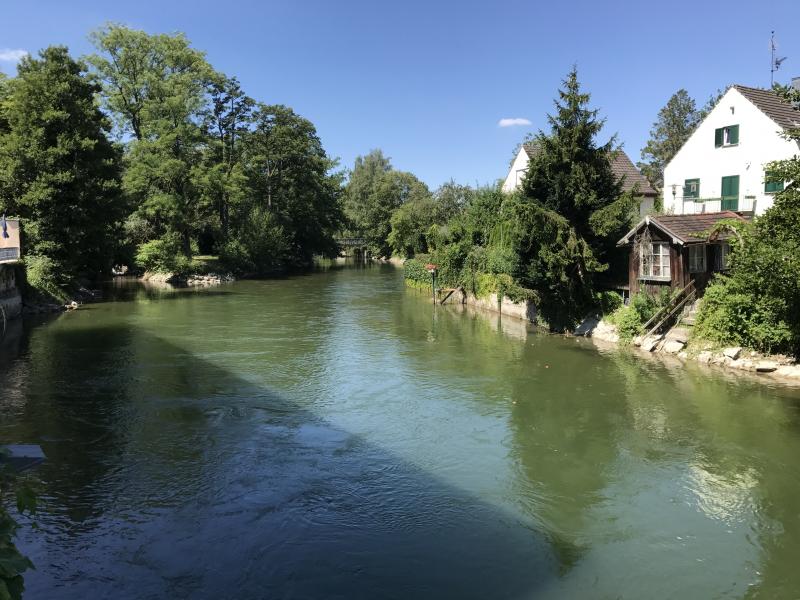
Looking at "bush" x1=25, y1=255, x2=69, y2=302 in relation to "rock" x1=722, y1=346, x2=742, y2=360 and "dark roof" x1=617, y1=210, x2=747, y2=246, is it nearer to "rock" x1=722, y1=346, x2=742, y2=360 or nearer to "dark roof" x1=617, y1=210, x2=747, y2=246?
"dark roof" x1=617, y1=210, x2=747, y2=246

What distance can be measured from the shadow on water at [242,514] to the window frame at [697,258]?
16284 millimetres

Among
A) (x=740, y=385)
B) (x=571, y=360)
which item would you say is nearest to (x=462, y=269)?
(x=571, y=360)

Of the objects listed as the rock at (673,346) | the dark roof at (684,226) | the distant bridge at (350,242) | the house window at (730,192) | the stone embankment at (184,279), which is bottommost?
the rock at (673,346)

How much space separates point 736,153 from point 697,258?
7553 millimetres

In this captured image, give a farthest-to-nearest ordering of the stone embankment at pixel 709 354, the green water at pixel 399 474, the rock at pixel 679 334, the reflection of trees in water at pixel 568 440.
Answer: the rock at pixel 679 334, the stone embankment at pixel 709 354, the reflection of trees in water at pixel 568 440, the green water at pixel 399 474

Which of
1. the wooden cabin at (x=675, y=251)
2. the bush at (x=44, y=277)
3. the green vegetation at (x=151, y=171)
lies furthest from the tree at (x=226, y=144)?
the wooden cabin at (x=675, y=251)

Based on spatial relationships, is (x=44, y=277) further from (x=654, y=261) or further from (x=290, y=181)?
(x=290, y=181)

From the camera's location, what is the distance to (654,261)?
79.4ft

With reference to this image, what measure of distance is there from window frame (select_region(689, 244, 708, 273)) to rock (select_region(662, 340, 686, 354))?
304cm

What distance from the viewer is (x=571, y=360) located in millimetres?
21812

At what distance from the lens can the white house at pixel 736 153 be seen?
83.9 feet

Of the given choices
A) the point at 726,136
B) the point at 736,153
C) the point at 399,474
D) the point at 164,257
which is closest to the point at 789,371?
the point at 736,153

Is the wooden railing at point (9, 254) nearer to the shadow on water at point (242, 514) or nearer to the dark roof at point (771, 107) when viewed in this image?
the shadow on water at point (242, 514)

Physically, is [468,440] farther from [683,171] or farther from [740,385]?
[683,171]
